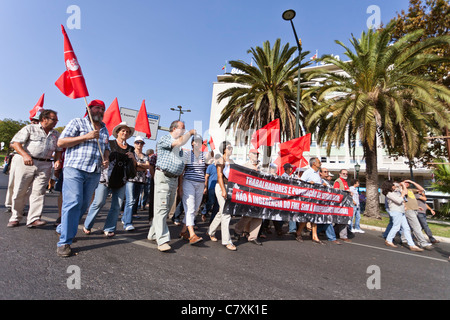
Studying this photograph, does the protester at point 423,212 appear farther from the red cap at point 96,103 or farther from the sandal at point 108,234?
the red cap at point 96,103

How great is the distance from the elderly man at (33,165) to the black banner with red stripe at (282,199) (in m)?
3.10

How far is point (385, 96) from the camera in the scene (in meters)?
10.7

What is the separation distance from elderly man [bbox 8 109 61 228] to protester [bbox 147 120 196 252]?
2072 millimetres

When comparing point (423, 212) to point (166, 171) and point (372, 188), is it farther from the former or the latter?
point (166, 171)

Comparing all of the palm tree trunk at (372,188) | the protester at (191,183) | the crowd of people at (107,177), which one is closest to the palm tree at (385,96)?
the palm tree trunk at (372,188)

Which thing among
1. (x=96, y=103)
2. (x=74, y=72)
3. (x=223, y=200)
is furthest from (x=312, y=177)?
(x=74, y=72)

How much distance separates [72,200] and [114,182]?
113cm

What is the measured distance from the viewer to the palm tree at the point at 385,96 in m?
10.1

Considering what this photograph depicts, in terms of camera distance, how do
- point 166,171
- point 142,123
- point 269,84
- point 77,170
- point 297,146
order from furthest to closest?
point 269,84, point 142,123, point 297,146, point 166,171, point 77,170

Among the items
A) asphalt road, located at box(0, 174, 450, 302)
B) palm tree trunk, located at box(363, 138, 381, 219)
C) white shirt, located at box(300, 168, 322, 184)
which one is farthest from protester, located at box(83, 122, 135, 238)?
palm tree trunk, located at box(363, 138, 381, 219)

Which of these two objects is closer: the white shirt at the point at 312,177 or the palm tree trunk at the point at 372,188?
the white shirt at the point at 312,177
